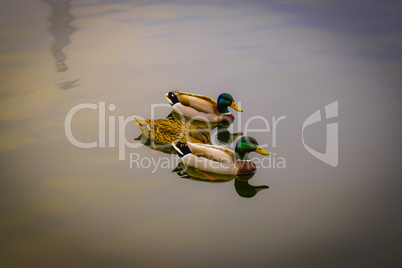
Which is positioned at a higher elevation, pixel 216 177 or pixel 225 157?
pixel 225 157

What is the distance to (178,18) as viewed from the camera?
37.7ft

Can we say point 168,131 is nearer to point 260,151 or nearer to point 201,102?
point 201,102

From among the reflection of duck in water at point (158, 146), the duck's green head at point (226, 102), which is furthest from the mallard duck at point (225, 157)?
the duck's green head at point (226, 102)

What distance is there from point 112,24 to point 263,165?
19.4 ft

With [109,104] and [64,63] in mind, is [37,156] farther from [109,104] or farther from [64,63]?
[64,63]

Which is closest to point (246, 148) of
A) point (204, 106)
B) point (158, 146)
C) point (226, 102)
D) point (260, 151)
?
point (260, 151)

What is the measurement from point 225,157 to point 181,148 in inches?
24.8

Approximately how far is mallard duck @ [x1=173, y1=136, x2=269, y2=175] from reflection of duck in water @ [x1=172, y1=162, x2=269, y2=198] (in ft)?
0.17

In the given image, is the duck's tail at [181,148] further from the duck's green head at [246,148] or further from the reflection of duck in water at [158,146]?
the duck's green head at [246,148]

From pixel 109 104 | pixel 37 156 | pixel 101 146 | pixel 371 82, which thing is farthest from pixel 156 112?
pixel 371 82

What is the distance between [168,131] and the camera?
7254mm

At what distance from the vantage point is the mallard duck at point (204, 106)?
8.23 metres

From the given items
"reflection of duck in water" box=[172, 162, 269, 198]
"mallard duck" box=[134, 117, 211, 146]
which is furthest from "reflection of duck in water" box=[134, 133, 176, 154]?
"reflection of duck in water" box=[172, 162, 269, 198]

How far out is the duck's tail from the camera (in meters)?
6.77
